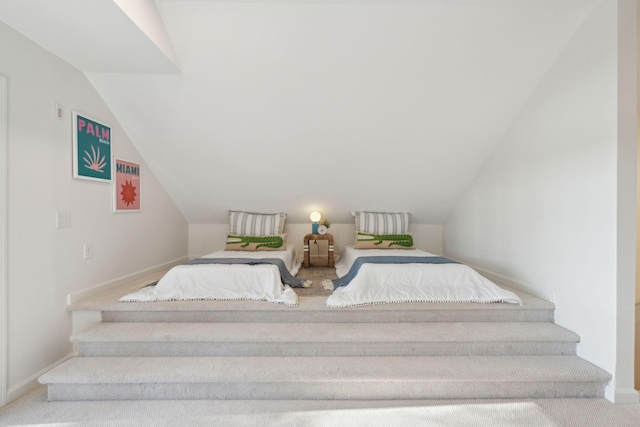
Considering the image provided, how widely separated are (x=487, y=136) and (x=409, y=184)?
0.99m

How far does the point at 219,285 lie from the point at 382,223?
90.1 inches

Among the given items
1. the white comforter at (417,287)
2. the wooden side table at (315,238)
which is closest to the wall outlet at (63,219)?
the white comforter at (417,287)

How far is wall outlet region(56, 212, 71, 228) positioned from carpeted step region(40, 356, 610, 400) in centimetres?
96

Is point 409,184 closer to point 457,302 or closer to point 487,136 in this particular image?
point 487,136

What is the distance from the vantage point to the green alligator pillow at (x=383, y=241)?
384cm

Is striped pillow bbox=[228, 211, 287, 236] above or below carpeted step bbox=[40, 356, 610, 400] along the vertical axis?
above

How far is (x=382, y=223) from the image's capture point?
13.1 feet

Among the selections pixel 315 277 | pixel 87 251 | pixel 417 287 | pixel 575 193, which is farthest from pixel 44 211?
pixel 575 193

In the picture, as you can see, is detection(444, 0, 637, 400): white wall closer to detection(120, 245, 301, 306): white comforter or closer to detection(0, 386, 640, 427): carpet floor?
detection(0, 386, 640, 427): carpet floor

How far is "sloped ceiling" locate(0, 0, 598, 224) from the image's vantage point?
2.09 metres

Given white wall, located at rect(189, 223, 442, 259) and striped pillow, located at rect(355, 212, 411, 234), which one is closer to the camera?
striped pillow, located at rect(355, 212, 411, 234)

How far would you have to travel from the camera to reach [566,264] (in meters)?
2.17

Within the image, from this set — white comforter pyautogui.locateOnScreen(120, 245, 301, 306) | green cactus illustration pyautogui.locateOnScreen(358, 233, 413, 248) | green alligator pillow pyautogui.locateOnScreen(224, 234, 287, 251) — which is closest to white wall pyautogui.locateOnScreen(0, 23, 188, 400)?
white comforter pyautogui.locateOnScreen(120, 245, 301, 306)

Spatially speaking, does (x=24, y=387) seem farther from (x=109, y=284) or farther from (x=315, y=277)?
(x=315, y=277)
